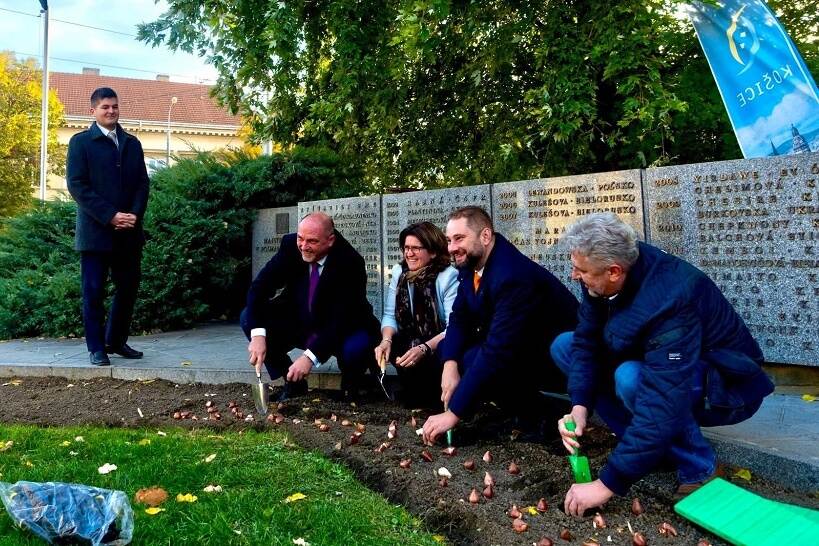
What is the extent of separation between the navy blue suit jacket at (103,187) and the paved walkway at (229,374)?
1098mm

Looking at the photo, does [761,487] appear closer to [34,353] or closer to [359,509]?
[359,509]

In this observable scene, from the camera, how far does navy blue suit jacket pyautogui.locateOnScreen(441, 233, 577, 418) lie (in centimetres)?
363

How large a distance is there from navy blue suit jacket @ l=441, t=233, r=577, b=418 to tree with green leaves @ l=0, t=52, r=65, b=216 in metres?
29.9

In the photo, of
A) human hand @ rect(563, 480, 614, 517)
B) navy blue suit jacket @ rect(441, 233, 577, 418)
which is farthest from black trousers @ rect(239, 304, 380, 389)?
human hand @ rect(563, 480, 614, 517)

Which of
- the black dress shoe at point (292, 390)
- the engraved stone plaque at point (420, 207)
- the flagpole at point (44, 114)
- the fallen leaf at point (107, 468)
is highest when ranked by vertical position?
the flagpole at point (44, 114)

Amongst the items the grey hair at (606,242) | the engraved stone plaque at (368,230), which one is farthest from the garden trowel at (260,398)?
the engraved stone plaque at (368,230)

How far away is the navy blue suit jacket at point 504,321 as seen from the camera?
11.9 ft

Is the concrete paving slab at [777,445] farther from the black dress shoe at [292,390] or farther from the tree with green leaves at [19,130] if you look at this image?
the tree with green leaves at [19,130]

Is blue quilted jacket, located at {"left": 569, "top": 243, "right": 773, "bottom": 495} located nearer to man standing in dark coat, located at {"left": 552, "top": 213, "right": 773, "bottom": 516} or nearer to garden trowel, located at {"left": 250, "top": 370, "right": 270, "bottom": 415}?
man standing in dark coat, located at {"left": 552, "top": 213, "right": 773, "bottom": 516}

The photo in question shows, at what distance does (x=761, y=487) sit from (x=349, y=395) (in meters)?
2.79

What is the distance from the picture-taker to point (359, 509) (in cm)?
297

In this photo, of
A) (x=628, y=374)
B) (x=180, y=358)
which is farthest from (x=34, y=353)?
(x=628, y=374)

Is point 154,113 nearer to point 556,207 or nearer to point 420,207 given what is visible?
point 420,207

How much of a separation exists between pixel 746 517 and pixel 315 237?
10.6ft
